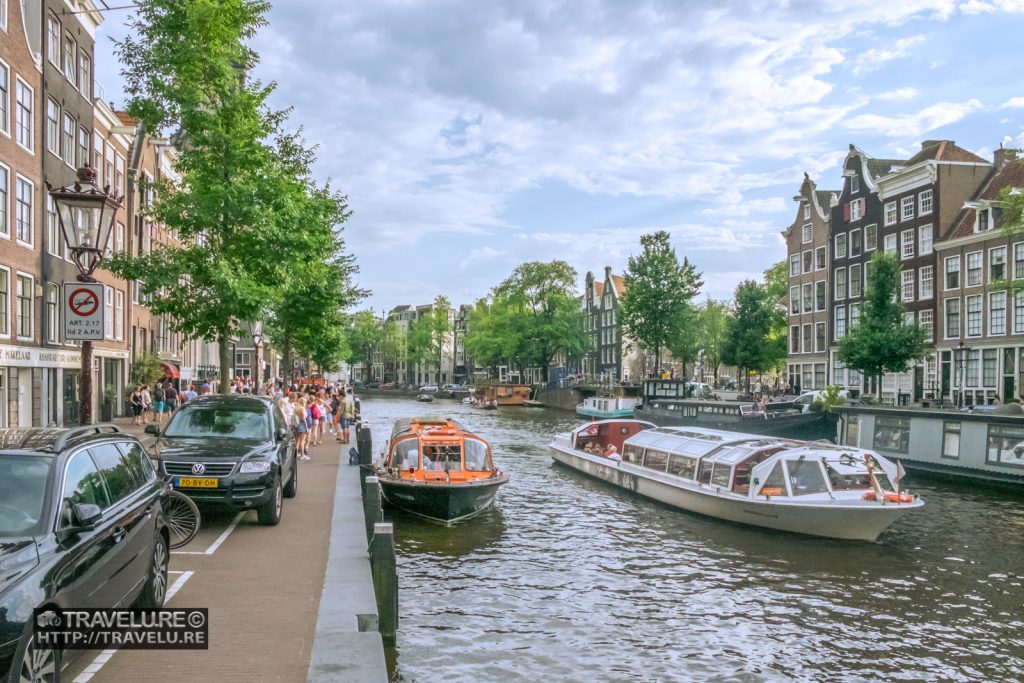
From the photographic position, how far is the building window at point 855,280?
57.3m

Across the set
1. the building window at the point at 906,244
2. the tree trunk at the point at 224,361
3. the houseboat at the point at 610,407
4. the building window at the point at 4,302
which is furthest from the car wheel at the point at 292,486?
the building window at the point at 906,244

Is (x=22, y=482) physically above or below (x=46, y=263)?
below

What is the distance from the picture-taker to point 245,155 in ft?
71.9

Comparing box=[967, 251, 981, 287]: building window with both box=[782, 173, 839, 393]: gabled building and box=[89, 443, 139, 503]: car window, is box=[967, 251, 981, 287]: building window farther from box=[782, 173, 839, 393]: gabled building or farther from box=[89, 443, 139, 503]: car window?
box=[89, 443, 139, 503]: car window

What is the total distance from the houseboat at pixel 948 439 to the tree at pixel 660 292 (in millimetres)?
33105

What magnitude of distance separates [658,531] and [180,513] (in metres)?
10.9

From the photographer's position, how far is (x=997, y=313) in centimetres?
4481

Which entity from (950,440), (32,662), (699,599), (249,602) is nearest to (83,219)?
(249,602)

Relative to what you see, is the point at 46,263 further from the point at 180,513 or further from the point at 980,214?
the point at 980,214

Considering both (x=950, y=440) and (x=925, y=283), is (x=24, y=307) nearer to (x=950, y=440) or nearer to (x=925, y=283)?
(x=950, y=440)

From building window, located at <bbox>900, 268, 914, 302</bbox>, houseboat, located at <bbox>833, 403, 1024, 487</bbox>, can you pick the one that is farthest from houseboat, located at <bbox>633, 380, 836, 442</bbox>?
building window, located at <bbox>900, 268, 914, 302</bbox>

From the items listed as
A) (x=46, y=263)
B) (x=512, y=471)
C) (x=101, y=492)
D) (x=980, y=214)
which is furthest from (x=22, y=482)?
(x=980, y=214)

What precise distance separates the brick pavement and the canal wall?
0.16 metres

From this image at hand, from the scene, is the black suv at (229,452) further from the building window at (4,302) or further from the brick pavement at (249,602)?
the building window at (4,302)
